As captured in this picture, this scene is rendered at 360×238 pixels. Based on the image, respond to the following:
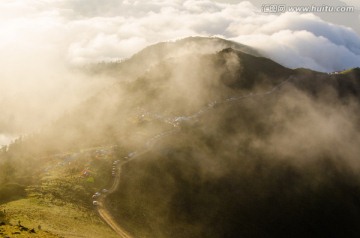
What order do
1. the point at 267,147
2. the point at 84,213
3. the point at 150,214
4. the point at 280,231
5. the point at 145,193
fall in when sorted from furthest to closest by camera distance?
1. the point at 267,147
2. the point at 280,231
3. the point at 145,193
4. the point at 150,214
5. the point at 84,213

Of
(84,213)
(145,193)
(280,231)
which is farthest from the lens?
(280,231)

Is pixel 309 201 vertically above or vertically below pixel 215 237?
below

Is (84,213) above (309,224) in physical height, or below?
above

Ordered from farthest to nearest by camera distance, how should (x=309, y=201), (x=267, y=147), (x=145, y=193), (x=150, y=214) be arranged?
(x=267, y=147)
(x=309, y=201)
(x=145, y=193)
(x=150, y=214)

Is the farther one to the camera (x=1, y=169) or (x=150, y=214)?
(x=1, y=169)

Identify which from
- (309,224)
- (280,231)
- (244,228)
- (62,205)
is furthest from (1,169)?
(309,224)

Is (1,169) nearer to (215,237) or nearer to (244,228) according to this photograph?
(215,237)

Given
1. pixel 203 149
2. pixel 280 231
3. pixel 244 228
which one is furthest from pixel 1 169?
pixel 280 231

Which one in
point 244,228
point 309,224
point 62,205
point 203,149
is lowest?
point 309,224

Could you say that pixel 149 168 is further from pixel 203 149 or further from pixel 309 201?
pixel 309 201
